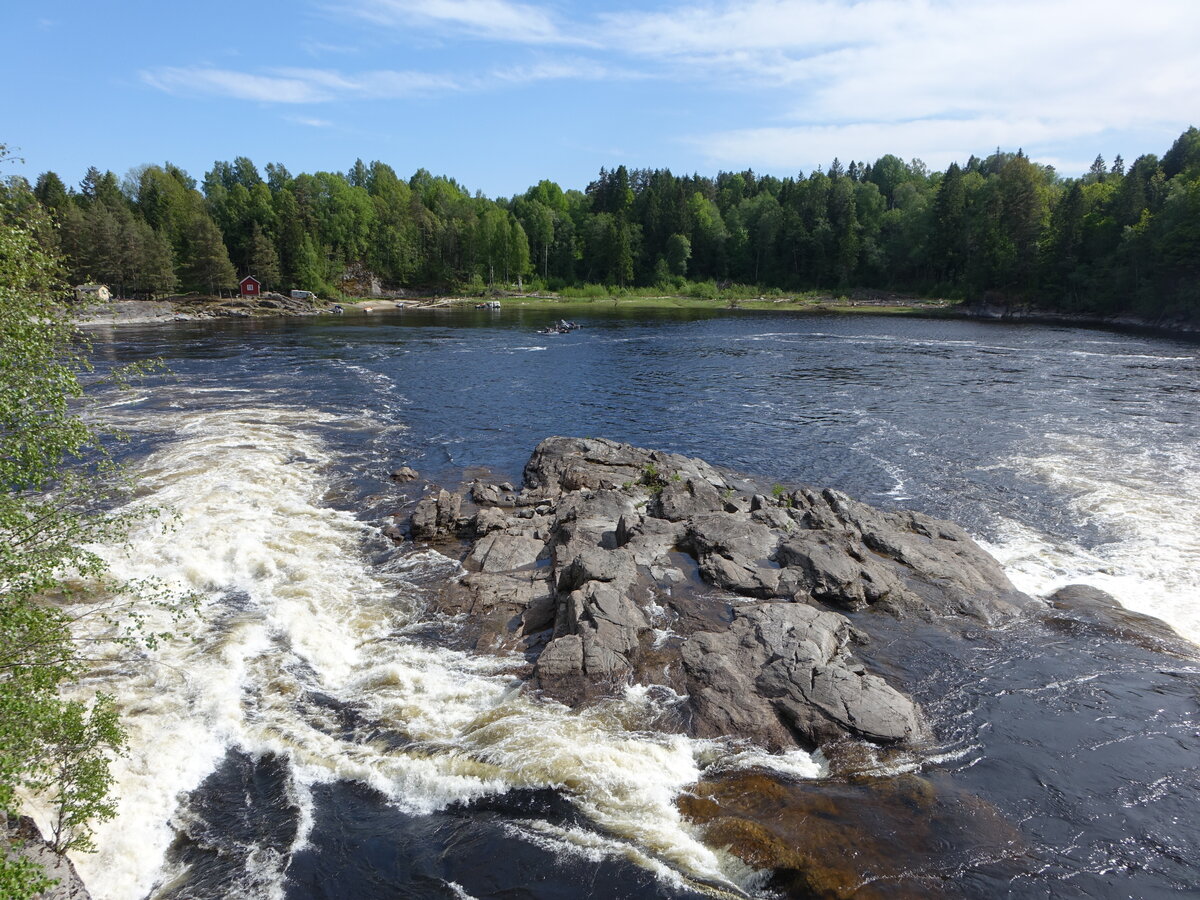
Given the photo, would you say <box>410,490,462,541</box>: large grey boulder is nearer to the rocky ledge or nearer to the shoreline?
the rocky ledge

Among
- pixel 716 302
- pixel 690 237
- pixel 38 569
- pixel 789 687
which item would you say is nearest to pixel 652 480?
pixel 789 687

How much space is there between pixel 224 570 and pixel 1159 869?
2540 cm

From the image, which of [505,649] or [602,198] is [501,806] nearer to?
[505,649]

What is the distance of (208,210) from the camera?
159000 mm

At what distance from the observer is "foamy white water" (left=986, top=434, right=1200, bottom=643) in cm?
2280

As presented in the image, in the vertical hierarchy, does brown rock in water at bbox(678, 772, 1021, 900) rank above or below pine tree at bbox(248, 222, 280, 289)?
below

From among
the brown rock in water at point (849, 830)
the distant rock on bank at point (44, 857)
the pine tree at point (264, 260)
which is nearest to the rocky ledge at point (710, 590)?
the brown rock in water at point (849, 830)

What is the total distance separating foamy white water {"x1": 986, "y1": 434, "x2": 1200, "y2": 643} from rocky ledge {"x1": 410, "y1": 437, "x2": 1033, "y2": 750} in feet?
8.92

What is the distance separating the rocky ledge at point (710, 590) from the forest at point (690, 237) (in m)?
103

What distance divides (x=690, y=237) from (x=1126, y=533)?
539ft

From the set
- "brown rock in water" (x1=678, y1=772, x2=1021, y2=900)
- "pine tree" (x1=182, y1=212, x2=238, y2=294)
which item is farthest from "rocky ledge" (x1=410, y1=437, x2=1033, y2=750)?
"pine tree" (x1=182, y1=212, x2=238, y2=294)

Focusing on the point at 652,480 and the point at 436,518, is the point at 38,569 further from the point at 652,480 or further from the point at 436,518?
the point at 652,480

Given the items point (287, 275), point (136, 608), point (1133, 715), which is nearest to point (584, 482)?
point (136, 608)

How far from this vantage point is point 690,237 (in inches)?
7072
